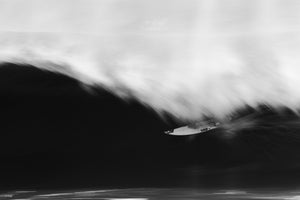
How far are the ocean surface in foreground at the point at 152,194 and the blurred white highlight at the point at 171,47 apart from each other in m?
0.50

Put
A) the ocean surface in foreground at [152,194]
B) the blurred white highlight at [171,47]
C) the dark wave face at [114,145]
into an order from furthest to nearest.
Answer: the blurred white highlight at [171,47]
the dark wave face at [114,145]
the ocean surface in foreground at [152,194]

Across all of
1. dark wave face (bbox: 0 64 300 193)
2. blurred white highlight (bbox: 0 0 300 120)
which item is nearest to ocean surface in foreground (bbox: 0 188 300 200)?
dark wave face (bbox: 0 64 300 193)

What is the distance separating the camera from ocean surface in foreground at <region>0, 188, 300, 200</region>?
2398 mm

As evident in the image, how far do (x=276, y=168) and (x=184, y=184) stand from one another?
504 mm

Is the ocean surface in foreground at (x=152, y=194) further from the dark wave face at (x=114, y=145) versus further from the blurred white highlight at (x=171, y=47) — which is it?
the blurred white highlight at (x=171, y=47)

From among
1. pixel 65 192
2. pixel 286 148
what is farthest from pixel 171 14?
pixel 65 192

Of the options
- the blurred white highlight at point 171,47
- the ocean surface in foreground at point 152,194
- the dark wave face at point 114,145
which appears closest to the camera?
the ocean surface in foreground at point 152,194

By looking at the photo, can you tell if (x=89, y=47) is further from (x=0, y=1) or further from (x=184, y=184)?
(x=184, y=184)

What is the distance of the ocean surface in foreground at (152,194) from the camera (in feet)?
7.87

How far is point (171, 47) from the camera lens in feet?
11.3

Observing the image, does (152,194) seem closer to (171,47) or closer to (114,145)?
(114,145)

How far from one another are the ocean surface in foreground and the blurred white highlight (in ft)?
1.64

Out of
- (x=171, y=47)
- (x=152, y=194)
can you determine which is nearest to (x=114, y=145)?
(x=152, y=194)

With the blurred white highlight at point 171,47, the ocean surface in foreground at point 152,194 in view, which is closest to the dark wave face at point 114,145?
the ocean surface in foreground at point 152,194
